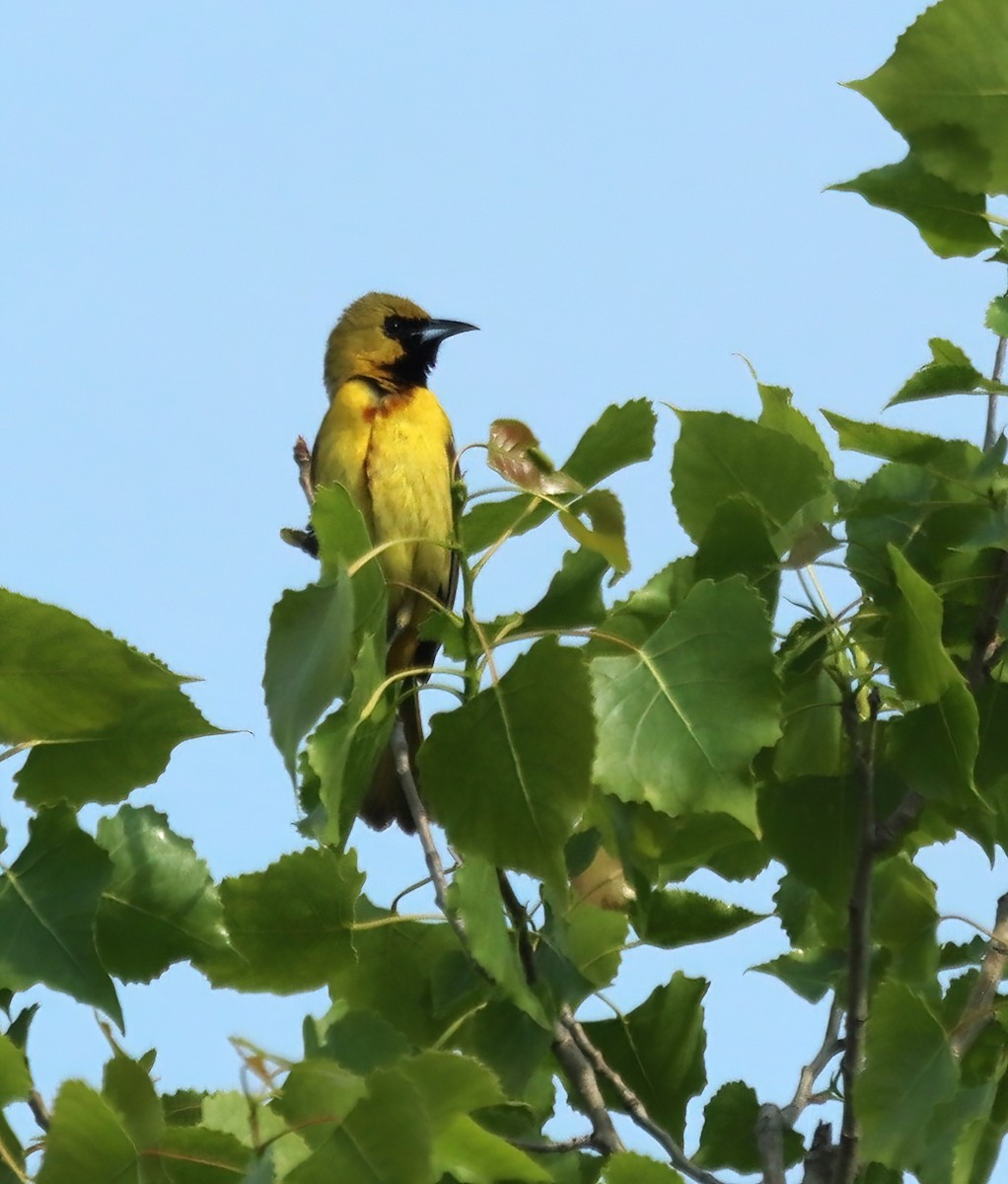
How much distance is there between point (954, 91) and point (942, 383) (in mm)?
421

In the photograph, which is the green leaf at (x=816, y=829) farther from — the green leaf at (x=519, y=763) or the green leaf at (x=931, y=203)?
the green leaf at (x=931, y=203)

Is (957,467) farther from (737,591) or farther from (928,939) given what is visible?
(928,939)

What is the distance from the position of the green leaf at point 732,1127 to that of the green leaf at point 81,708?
1064 millimetres

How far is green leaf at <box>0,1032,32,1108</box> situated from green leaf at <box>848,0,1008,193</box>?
169cm

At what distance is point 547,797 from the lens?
2133 millimetres

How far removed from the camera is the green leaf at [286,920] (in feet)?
8.13

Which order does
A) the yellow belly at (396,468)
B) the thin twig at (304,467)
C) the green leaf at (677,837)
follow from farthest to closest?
the yellow belly at (396,468) < the thin twig at (304,467) < the green leaf at (677,837)

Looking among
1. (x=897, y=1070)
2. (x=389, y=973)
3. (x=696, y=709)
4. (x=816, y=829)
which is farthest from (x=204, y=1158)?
(x=816, y=829)

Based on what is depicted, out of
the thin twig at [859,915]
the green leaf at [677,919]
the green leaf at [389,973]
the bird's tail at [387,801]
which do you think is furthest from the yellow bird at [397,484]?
the thin twig at [859,915]

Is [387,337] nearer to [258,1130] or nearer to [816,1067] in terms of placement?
[816,1067]

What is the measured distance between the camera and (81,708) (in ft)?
7.45

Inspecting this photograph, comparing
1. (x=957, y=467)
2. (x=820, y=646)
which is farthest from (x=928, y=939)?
(x=957, y=467)

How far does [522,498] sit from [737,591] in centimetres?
53

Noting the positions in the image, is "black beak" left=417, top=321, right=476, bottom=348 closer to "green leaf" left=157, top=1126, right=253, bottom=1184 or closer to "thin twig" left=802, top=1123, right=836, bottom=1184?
"thin twig" left=802, top=1123, right=836, bottom=1184
